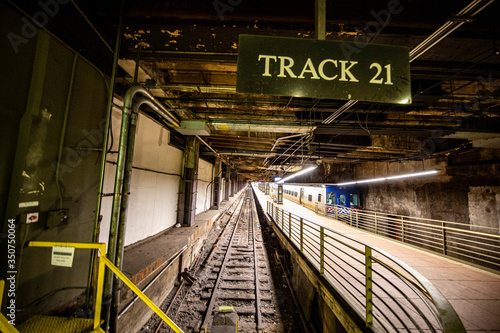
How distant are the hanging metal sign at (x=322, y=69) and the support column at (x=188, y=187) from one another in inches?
283

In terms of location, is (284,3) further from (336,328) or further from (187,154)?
(187,154)

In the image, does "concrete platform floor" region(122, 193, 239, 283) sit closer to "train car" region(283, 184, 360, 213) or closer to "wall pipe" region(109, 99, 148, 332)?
"wall pipe" region(109, 99, 148, 332)

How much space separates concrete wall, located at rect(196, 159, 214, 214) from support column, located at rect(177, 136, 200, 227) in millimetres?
2615

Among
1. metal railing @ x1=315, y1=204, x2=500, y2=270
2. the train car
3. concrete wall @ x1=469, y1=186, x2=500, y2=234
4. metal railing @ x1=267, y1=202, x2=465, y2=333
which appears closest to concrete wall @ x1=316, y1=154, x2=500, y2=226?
concrete wall @ x1=469, y1=186, x2=500, y2=234

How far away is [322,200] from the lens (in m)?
15.9

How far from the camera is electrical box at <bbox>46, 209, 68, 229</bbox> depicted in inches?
103

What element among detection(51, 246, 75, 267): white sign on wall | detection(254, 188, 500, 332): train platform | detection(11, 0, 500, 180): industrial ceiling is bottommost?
detection(254, 188, 500, 332): train platform

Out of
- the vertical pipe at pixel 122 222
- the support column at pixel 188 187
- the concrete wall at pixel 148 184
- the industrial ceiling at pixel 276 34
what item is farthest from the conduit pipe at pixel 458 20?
the support column at pixel 188 187

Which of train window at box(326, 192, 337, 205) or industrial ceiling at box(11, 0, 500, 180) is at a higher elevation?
industrial ceiling at box(11, 0, 500, 180)

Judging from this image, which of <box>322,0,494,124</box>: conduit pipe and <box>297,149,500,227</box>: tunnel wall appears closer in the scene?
<box>322,0,494,124</box>: conduit pipe

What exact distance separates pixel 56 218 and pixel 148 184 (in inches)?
133

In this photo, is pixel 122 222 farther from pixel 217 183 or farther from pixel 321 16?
pixel 217 183

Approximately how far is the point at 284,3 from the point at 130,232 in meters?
6.24

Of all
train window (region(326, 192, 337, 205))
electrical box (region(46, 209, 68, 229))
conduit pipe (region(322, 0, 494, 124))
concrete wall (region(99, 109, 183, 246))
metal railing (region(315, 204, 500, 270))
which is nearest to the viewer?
conduit pipe (region(322, 0, 494, 124))
